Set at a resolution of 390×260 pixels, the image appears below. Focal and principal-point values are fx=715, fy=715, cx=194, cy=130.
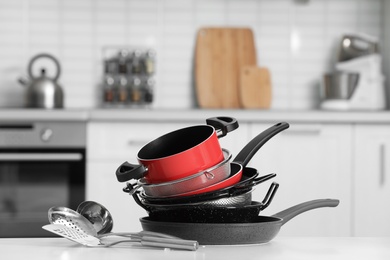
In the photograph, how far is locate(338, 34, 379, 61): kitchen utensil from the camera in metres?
3.77

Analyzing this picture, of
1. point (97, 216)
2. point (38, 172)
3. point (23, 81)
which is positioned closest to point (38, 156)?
point (38, 172)

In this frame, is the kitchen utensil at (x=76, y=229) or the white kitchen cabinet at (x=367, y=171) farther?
the white kitchen cabinet at (x=367, y=171)

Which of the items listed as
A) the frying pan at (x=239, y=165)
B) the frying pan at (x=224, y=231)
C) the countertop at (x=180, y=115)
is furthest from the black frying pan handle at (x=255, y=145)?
the countertop at (x=180, y=115)

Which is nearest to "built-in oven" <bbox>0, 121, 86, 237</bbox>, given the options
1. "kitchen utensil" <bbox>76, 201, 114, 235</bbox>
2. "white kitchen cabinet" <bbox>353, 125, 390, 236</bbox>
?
"white kitchen cabinet" <bbox>353, 125, 390, 236</bbox>

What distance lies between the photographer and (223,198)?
1003 millimetres

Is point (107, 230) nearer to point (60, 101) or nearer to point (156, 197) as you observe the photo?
point (156, 197)

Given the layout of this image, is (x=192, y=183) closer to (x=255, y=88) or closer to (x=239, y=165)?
(x=239, y=165)

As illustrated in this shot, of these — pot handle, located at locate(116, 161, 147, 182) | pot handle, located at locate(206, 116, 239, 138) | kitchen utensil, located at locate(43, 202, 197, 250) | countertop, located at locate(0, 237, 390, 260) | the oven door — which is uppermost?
pot handle, located at locate(206, 116, 239, 138)

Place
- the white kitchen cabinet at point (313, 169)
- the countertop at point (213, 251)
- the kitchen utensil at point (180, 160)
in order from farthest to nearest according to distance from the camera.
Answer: the white kitchen cabinet at point (313, 169) → the kitchen utensil at point (180, 160) → the countertop at point (213, 251)

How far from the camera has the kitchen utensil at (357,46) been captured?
377 centimetres

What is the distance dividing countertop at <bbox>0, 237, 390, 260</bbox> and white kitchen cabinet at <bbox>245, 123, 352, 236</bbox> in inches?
86.6

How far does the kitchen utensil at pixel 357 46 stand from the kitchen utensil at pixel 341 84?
0.17 m

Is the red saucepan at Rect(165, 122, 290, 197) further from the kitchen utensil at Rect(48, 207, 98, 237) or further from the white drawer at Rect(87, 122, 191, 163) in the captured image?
the white drawer at Rect(87, 122, 191, 163)

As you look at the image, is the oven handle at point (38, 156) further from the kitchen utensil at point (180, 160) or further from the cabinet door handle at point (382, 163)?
the kitchen utensil at point (180, 160)
